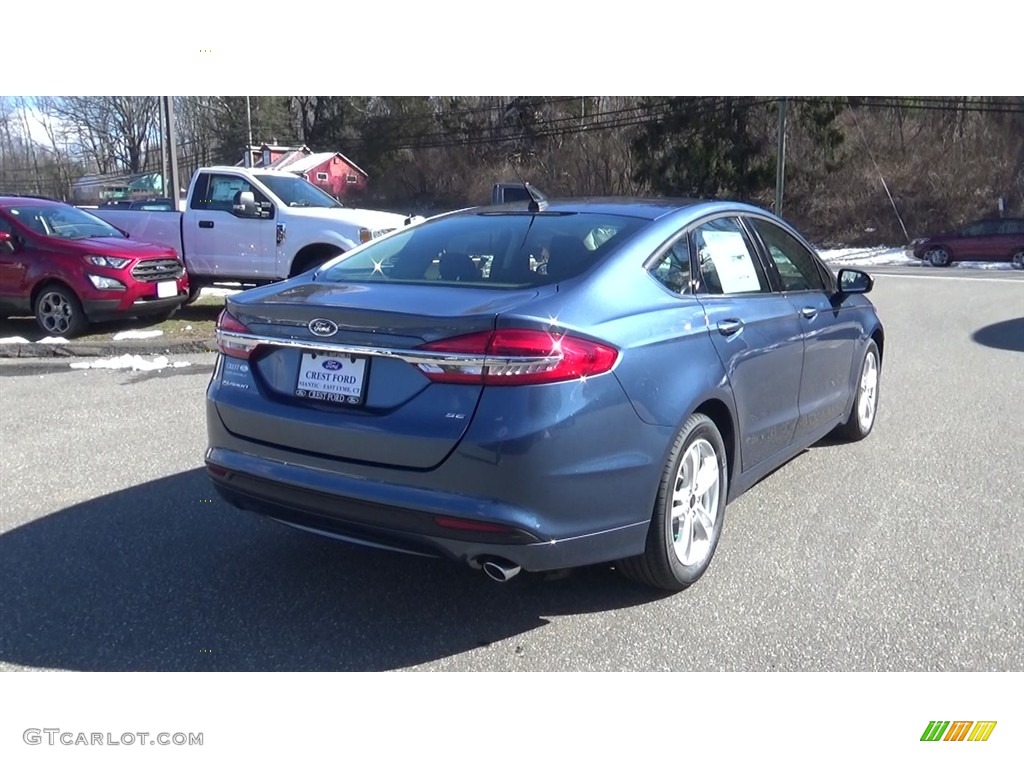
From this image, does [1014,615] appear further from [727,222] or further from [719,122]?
[719,122]

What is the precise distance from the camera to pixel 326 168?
123 feet

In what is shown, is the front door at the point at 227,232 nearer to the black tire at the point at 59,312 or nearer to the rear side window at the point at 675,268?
the black tire at the point at 59,312

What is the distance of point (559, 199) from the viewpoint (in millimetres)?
→ 4891

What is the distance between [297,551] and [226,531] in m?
0.48

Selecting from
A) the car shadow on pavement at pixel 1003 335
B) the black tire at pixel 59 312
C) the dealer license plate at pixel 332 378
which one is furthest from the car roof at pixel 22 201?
the car shadow on pavement at pixel 1003 335

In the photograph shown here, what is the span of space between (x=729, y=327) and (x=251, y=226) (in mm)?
9466

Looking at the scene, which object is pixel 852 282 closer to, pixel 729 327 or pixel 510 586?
pixel 729 327

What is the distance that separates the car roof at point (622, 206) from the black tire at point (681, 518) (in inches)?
40.4

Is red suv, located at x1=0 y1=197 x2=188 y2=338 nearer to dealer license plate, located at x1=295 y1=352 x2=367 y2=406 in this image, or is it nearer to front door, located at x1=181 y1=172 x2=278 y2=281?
front door, located at x1=181 y1=172 x2=278 y2=281

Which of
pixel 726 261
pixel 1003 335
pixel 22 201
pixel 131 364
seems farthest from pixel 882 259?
pixel 726 261

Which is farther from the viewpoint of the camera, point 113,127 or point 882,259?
point 882,259

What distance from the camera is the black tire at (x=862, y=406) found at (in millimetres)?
6164

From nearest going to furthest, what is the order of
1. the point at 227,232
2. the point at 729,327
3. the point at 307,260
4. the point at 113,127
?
the point at 729,327
the point at 307,260
the point at 227,232
the point at 113,127

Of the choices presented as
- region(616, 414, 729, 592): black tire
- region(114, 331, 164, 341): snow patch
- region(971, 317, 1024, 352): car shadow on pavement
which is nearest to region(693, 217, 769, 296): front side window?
region(616, 414, 729, 592): black tire
